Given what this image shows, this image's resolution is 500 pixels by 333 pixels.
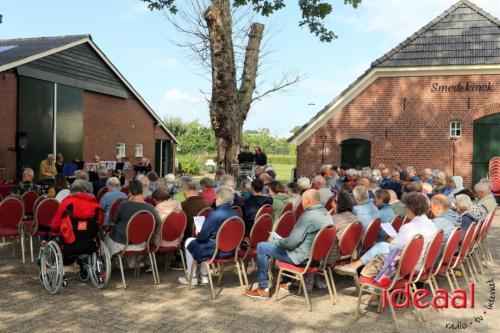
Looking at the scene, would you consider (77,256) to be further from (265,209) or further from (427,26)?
(427,26)

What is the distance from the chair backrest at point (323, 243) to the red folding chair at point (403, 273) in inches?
19.6

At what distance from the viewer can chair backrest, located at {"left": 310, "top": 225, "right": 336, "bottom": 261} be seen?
5176 millimetres

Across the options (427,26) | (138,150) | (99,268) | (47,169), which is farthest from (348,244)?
(138,150)

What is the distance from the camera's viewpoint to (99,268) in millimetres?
5930

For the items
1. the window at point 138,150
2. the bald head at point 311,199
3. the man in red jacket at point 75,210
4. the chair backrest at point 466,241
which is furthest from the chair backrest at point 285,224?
the window at point 138,150

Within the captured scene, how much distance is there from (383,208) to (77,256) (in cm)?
395

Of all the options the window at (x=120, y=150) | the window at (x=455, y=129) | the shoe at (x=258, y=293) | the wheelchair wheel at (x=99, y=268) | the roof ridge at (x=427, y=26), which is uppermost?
the roof ridge at (x=427, y=26)

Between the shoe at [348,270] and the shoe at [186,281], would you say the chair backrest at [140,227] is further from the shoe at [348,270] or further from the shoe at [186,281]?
the shoe at [348,270]

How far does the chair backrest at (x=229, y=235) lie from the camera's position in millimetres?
5645

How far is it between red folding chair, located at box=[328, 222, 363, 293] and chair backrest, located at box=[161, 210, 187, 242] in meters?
1.99

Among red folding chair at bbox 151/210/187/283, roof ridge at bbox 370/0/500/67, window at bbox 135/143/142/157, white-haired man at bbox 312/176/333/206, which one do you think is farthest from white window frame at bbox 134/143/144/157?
red folding chair at bbox 151/210/187/283

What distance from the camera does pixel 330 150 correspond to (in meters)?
19.0

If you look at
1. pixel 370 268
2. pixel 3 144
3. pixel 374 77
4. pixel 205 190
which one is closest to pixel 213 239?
pixel 370 268

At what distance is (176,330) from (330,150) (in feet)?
49.3
